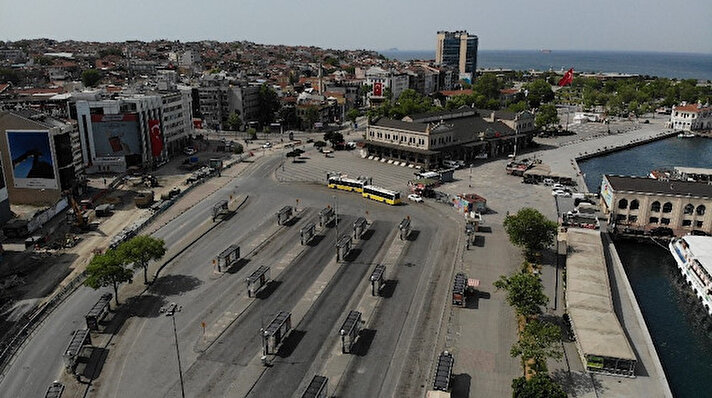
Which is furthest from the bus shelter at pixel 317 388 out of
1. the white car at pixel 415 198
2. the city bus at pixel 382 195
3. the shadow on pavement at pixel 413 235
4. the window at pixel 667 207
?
the window at pixel 667 207

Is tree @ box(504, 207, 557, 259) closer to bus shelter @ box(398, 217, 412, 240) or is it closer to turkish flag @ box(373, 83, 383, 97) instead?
bus shelter @ box(398, 217, 412, 240)

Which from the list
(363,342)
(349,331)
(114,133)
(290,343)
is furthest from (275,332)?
(114,133)

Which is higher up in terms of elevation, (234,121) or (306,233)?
(234,121)

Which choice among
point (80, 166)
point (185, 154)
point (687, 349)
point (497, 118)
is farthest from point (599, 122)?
point (80, 166)

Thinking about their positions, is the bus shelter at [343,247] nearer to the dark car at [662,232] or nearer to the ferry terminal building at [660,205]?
the ferry terminal building at [660,205]

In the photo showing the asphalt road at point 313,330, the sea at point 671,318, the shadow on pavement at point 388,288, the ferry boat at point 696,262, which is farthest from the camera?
the ferry boat at point 696,262

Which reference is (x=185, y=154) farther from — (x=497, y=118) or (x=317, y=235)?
(x=497, y=118)

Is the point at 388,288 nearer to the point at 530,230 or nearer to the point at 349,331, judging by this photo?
the point at 349,331

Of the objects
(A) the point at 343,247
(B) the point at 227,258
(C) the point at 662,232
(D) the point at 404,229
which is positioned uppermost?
(D) the point at 404,229
